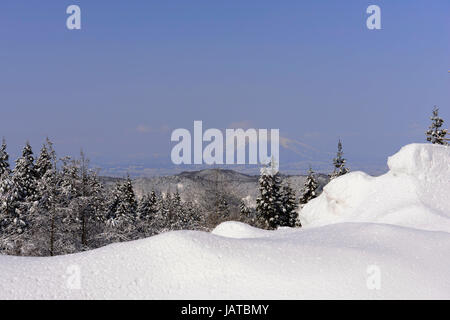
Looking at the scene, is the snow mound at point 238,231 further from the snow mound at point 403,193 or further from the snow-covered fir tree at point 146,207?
the snow-covered fir tree at point 146,207

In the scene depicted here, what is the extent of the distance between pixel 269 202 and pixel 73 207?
20575mm

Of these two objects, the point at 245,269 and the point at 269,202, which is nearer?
the point at 245,269

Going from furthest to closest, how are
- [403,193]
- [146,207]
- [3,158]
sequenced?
1. [146,207]
2. [3,158]
3. [403,193]

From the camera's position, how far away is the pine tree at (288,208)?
125 ft

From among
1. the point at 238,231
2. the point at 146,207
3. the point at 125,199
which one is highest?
the point at 238,231

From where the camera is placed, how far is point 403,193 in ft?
45.6

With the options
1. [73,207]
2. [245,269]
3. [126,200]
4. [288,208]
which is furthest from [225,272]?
[126,200]

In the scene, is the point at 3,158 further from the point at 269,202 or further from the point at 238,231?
the point at 238,231

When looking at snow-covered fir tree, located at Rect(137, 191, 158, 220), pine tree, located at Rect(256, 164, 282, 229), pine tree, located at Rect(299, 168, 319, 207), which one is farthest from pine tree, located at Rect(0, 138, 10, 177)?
pine tree, located at Rect(299, 168, 319, 207)

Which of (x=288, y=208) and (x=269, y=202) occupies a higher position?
(x=269, y=202)

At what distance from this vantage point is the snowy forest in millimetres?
20828

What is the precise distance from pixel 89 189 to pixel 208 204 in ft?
39.6

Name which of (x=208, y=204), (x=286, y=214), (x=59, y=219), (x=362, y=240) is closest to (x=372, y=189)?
(x=362, y=240)

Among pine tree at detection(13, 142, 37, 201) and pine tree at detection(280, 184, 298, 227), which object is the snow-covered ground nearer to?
pine tree at detection(13, 142, 37, 201)
